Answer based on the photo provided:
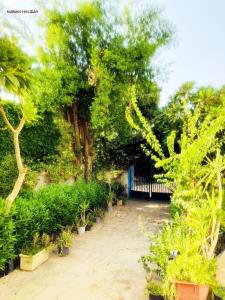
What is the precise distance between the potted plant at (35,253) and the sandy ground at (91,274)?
155mm

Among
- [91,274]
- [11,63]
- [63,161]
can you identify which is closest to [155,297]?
[91,274]

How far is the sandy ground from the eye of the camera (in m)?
6.64

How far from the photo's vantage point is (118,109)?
16578mm

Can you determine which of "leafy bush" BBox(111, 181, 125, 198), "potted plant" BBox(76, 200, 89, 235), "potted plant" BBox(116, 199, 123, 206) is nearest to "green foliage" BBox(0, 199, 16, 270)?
"potted plant" BBox(76, 200, 89, 235)

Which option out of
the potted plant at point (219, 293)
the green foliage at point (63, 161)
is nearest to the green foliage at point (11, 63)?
the potted plant at point (219, 293)

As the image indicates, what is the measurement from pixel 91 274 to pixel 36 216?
205cm

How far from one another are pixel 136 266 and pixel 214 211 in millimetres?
3308

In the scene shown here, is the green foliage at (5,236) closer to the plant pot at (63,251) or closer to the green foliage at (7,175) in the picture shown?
the plant pot at (63,251)

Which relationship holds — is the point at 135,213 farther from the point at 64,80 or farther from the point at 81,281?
the point at 81,281

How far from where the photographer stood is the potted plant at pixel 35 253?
314 inches

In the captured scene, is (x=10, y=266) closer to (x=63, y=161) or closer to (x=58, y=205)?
(x=58, y=205)

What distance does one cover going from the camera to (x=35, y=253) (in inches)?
321

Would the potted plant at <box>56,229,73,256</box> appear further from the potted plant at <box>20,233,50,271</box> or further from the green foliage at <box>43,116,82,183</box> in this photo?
the green foliage at <box>43,116,82,183</box>

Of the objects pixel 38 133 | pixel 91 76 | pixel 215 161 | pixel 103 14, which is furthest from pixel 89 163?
pixel 215 161
